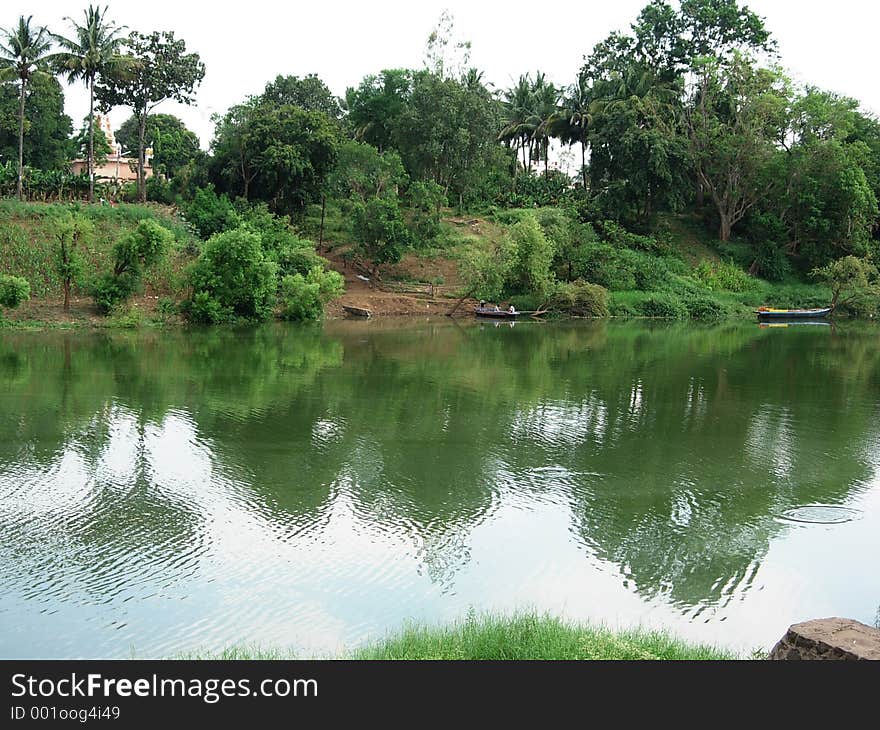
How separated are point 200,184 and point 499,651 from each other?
144ft

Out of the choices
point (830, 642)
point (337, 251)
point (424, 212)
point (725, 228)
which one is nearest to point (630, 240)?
point (725, 228)

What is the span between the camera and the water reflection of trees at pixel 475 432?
10844 mm

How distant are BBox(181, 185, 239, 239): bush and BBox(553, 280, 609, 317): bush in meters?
16.5

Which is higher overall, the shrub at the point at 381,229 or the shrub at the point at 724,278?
the shrub at the point at 381,229

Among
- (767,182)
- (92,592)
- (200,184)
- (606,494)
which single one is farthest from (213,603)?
(767,182)

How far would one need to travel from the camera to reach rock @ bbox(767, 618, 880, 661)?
551 cm

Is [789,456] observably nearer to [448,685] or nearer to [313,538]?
[313,538]

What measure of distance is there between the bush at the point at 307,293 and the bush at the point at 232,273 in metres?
1.37

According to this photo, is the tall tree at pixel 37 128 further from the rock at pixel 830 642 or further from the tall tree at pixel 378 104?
the rock at pixel 830 642

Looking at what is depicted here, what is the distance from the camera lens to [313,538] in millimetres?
10312

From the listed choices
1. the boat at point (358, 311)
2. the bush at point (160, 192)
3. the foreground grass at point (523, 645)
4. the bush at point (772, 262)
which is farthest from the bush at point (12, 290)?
the bush at point (772, 262)

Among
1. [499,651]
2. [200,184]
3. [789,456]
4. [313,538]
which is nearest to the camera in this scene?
[499,651]

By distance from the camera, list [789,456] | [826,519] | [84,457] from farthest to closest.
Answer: [789,456], [84,457], [826,519]

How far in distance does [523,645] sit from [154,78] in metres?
44.0
